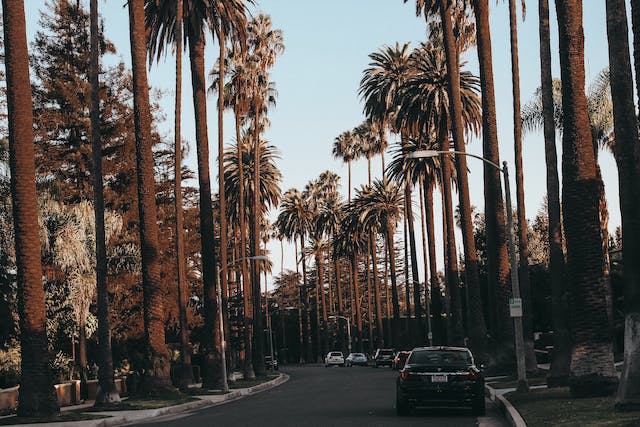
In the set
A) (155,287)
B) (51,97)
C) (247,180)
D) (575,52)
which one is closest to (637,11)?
(575,52)

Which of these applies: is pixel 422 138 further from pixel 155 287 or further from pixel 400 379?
pixel 400 379

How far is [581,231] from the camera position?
23.1 m

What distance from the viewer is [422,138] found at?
246ft

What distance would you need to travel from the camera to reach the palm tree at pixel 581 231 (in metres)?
22.4

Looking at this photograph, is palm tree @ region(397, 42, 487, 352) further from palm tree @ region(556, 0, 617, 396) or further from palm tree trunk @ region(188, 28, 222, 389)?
palm tree @ region(556, 0, 617, 396)

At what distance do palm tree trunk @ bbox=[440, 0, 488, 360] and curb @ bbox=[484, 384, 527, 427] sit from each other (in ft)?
51.3

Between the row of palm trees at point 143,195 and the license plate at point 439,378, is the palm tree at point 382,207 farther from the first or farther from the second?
the license plate at point 439,378

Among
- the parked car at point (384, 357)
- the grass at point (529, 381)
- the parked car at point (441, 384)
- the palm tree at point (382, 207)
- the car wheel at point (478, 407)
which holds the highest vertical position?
the palm tree at point (382, 207)

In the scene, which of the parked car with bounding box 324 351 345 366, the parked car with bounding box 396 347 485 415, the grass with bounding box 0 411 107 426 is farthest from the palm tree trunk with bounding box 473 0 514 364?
the parked car with bounding box 324 351 345 366

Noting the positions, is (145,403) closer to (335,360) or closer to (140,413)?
(140,413)

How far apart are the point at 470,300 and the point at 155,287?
1800cm

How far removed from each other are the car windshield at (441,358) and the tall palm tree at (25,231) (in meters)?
9.26

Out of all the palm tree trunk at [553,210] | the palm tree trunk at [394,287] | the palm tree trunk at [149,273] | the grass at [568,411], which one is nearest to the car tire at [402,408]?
the grass at [568,411]

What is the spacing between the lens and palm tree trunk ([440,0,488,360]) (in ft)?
156
